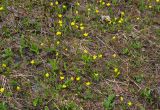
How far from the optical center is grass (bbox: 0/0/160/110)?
4.78m

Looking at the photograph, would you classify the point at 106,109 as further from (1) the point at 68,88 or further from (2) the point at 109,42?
(2) the point at 109,42

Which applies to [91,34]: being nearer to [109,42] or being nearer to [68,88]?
[109,42]

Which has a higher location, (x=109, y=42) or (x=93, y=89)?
(x=109, y=42)

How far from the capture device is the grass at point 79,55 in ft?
15.7

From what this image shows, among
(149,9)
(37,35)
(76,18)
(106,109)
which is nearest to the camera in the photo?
(106,109)

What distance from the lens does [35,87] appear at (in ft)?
15.8

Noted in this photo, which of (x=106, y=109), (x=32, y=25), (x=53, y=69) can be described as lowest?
(x=106, y=109)

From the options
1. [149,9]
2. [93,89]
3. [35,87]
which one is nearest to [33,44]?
[35,87]

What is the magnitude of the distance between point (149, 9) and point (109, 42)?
1320 mm

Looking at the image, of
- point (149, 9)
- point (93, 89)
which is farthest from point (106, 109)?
point (149, 9)

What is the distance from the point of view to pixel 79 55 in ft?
17.7

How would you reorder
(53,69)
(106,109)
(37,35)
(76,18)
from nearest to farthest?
(106,109)
(53,69)
(37,35)
(76,18)

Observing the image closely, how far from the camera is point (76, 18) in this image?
598cm

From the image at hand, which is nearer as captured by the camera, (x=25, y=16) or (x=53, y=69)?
(x=53, y=69)
